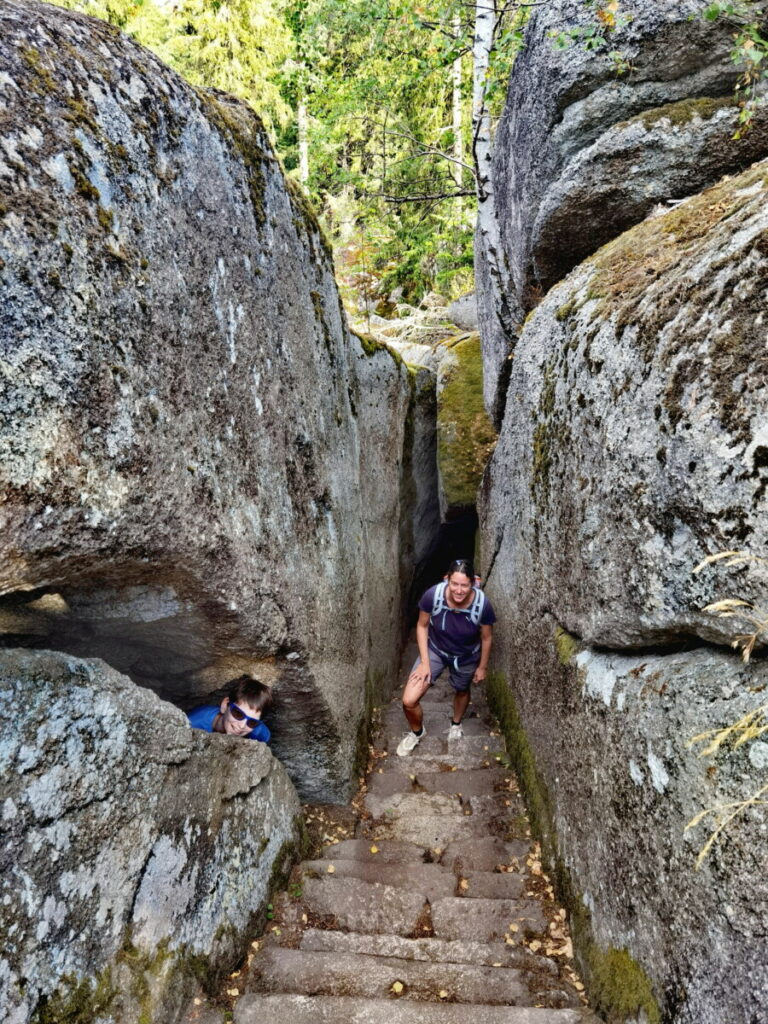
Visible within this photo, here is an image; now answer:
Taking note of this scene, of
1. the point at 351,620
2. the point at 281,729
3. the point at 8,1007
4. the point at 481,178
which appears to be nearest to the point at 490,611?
the point at 351,620

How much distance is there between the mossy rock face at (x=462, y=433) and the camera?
10508 millimetres

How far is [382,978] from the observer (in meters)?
3.44

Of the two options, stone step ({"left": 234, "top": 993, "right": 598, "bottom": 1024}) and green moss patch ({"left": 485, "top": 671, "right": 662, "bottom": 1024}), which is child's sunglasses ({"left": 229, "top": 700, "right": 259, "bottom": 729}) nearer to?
stone step ({"left": 234, "top": 993, "right": 598, "bottom": 1024})

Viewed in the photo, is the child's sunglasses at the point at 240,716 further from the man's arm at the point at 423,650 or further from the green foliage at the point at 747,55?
the green foliage at the point at 747,55

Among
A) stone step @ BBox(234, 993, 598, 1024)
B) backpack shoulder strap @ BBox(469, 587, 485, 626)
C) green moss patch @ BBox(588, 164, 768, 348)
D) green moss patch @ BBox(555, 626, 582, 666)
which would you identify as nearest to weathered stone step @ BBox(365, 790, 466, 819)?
backpack shoulder strap @ BBox(469, 587, 485, 626)

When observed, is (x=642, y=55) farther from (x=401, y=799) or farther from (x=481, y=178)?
(x=401, y=799)

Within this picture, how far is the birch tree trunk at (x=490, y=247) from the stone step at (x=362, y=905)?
240 inches

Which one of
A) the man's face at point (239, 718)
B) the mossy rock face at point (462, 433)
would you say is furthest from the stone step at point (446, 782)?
the mossy rock face at point (462, 433)

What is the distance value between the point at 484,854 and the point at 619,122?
22.1 ft

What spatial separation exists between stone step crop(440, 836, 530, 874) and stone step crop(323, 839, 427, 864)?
0.80 ft

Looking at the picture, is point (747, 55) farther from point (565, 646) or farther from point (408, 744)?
point (408, 744)

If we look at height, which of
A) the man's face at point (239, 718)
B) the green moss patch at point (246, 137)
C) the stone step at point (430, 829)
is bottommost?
the stone step at point (430, 829)

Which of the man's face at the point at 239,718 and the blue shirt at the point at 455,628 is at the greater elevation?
the man's face at the point at 239,718

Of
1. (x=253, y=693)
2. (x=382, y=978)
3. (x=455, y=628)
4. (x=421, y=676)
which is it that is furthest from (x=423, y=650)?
(x=382, y=978)
